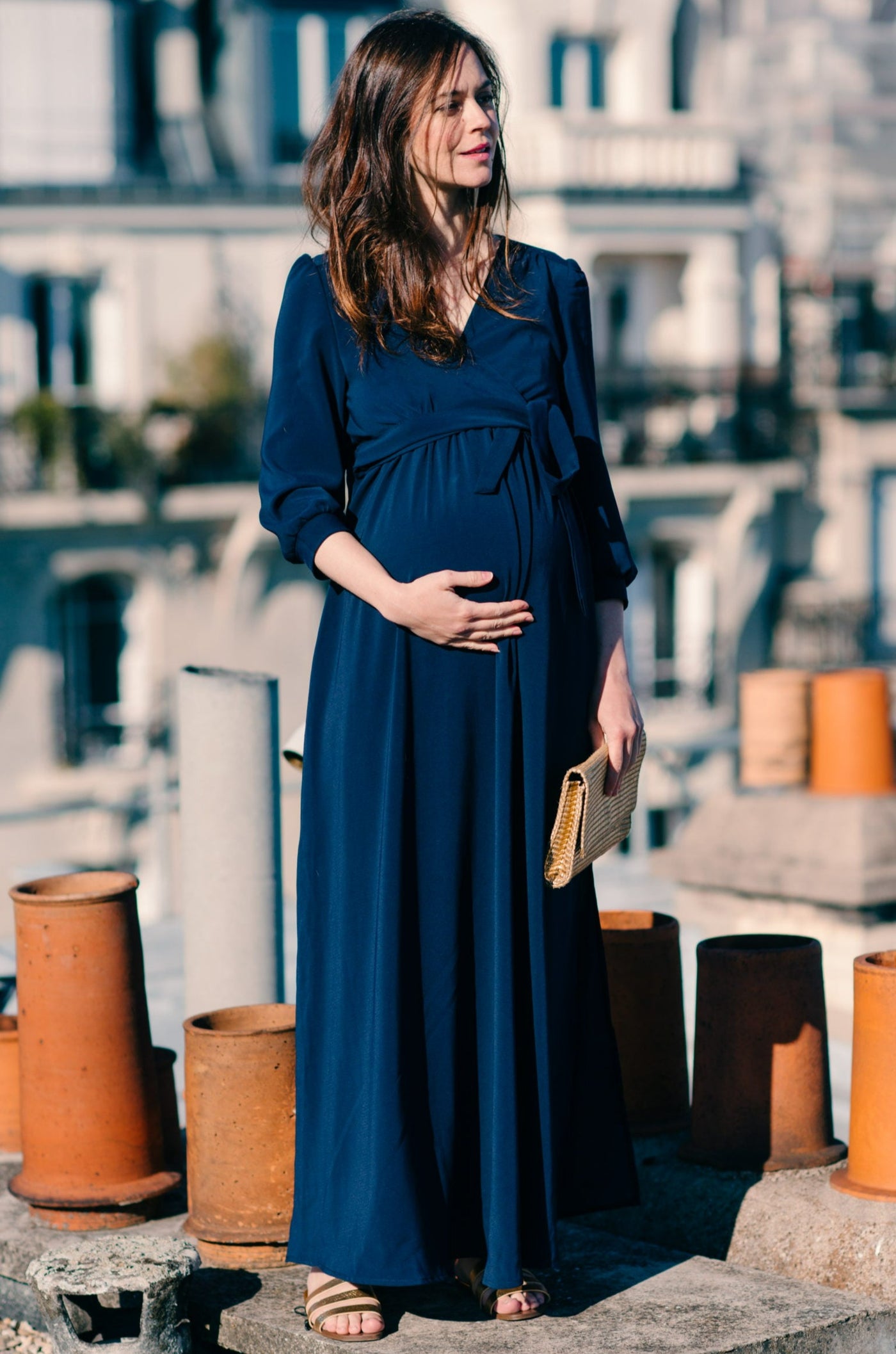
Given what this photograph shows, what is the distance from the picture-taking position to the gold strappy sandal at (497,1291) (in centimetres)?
328

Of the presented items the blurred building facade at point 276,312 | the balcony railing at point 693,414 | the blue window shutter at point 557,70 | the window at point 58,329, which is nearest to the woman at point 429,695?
the blurred building facade at point 276,312

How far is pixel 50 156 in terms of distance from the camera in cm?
2362

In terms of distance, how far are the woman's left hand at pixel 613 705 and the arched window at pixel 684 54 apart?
2489 centimetres

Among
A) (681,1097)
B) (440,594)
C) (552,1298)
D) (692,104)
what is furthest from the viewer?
(692,104)

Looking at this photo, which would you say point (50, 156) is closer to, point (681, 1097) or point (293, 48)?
point (293, 48)

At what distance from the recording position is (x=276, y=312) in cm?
2373

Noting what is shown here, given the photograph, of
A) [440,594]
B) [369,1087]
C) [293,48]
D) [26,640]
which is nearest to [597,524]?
[440,594]

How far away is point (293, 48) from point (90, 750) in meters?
8.71

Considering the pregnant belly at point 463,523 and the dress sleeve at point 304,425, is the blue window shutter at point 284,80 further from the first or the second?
the pregnant belly at point 463,523

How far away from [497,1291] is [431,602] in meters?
1.11

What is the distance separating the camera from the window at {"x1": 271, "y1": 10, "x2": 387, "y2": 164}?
80.3ft

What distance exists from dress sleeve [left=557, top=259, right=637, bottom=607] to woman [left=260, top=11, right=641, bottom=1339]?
20 millimetres

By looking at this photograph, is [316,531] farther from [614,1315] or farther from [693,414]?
[693,414]

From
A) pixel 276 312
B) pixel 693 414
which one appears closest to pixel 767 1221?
pixel 276 312
